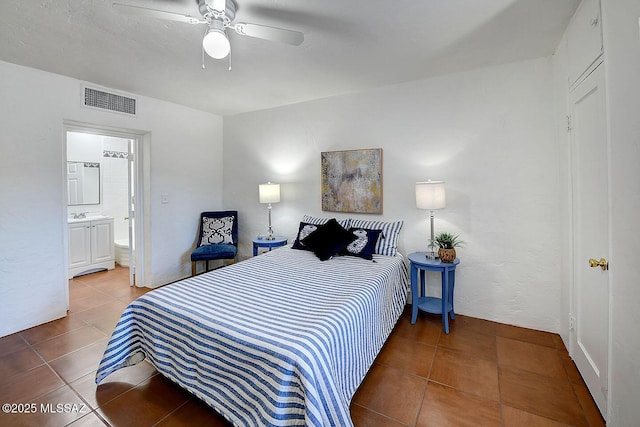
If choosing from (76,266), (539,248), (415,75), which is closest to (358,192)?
(415,75)

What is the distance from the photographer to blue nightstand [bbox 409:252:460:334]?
2580 millimetres

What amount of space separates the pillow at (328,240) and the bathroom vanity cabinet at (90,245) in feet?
11.8

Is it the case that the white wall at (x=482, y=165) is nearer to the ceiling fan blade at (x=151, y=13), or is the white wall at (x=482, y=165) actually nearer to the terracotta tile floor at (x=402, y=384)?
the terracotta tile floor at (x=402, y=384)

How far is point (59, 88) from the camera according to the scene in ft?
9.28

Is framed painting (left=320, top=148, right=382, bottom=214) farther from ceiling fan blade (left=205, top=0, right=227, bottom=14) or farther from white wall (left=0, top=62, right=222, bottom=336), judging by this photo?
white wall (left=0, top=62, right=222, bottom=336)

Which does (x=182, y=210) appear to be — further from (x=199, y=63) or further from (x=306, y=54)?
(x=306, y=54)

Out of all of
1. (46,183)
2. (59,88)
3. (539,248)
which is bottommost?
(539,248)

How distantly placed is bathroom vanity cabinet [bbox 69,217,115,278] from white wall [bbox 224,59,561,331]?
3.85 m

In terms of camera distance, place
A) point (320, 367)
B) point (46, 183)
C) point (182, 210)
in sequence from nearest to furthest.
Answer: point (320, 367), point (46, 183), point (182, 210)

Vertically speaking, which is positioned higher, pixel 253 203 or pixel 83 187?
pixel 83 187

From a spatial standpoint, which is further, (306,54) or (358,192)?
(358,192)

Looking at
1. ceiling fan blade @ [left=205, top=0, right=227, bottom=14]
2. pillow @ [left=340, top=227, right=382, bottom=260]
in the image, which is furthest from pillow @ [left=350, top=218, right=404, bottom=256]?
ceiling fan blade @ [left=205, top=0, right=227, bottom=14]

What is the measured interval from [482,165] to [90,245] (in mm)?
5559

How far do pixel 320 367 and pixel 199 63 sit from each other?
2736 mm
